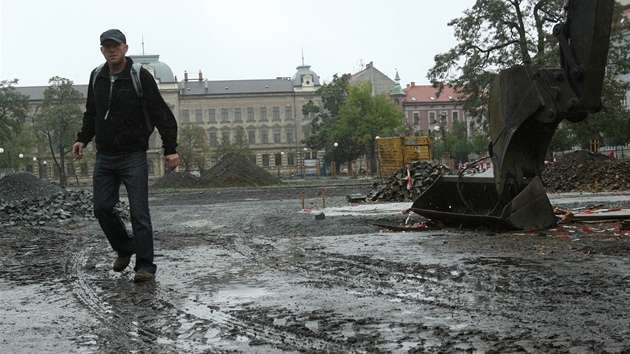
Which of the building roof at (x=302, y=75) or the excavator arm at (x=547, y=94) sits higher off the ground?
the building roof at (x=302, y=75)

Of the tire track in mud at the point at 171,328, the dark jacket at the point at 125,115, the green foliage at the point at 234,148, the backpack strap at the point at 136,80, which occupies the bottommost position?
the tire track in mud at the point at 171,328

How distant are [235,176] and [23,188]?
33.6m

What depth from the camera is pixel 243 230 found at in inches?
560

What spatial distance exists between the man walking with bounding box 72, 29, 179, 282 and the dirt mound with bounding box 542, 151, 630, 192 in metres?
23.6

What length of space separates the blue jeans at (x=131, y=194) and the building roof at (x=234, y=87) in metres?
119

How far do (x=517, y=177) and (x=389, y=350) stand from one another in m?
6.81

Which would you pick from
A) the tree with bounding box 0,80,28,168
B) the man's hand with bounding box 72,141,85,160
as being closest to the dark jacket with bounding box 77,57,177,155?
the man's hand with bounding box 72,141,85,160

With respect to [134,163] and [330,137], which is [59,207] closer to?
[134,163]

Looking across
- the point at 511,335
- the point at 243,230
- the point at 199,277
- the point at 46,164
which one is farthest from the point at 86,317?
the point at 46,164

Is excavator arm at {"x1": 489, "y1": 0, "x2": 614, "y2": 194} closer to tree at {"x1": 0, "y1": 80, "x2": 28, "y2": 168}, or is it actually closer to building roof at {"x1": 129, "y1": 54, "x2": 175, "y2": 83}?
tree at {"x1": 0, "y1": 80, "x2": 28, "y2": 168}

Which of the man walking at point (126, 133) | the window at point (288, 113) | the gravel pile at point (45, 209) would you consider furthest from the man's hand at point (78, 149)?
the window at point (288, 113)

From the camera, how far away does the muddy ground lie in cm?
405

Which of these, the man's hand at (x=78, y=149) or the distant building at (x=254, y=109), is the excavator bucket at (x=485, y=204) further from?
the distant building at (x=254, y=109)

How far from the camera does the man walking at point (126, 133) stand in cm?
657
